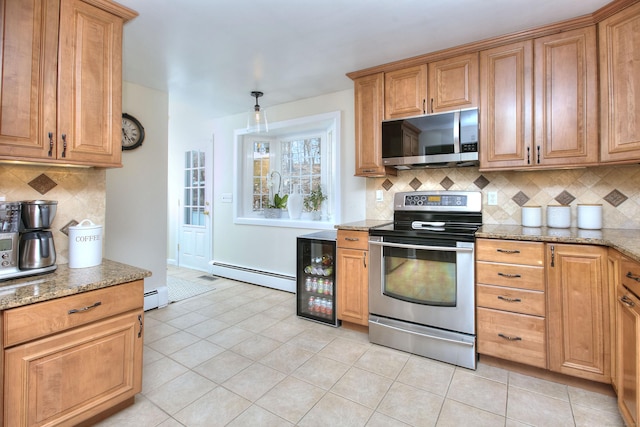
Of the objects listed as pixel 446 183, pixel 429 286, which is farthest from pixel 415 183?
pixel 429 286

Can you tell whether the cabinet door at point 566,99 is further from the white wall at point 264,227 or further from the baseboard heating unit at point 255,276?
the baseboard heating unit at point 255,276

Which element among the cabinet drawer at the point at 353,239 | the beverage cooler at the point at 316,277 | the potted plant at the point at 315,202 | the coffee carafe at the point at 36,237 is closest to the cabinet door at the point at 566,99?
the cabinet drawer at the point at 353,239

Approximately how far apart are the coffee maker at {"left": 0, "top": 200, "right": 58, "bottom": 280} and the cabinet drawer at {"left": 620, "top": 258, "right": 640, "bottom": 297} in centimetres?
289

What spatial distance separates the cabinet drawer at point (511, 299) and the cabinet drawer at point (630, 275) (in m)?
0.47

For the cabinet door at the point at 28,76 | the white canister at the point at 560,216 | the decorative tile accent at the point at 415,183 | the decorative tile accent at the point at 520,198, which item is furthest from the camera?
the decorative tile accent at the point at 415,183

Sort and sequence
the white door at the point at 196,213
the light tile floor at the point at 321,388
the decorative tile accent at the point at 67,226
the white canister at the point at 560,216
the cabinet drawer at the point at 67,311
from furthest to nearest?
the white door at the point at 196,213
the white canister at the point at 560,216
the decorative tile accent at the point at 67,226
the light tile floor at the point at 321,388
the cabinet drawer at the point at 67,311

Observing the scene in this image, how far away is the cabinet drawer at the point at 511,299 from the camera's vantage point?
195cm

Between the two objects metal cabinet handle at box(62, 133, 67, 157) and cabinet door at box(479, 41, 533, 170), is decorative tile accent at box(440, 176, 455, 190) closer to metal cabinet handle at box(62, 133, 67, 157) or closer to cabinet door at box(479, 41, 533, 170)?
cabinet door at box(479, 41, 533, 170)

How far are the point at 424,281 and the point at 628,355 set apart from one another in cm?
110

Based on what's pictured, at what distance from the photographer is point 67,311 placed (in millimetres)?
1384

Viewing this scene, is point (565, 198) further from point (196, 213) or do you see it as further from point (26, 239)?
point (196, 213)

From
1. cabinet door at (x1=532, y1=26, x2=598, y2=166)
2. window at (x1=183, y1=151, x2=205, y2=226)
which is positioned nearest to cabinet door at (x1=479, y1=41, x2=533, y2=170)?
cabinet door at (x1=532, y1=26, x2=598, y2=166)

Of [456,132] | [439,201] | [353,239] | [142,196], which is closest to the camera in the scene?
[456,132]

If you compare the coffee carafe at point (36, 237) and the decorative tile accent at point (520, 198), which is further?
the decorative tile accent at point (520, 198)
